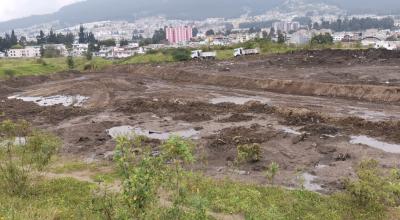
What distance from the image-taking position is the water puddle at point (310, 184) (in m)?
15.3

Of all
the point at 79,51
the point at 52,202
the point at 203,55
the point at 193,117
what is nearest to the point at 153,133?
the point at 193,117

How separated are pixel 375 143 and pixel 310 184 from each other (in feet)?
19.3

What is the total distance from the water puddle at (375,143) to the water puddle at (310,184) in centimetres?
440

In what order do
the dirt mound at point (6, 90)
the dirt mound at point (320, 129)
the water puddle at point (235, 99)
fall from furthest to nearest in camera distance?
the dirt mound at point (6, 90)
the water puddle at point (235, 99)
the dirt mound at point (320, 129)

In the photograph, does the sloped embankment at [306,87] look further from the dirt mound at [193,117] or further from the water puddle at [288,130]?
the dirt mound at [193,117]

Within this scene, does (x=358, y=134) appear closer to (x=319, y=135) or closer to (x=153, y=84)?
(x=319, y=135)

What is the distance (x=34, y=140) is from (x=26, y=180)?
1237mm

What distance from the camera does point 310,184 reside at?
51.8 ft

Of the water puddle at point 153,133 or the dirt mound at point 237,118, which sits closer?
the water puddle at point 153,133

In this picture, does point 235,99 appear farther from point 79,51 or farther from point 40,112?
point 79,51

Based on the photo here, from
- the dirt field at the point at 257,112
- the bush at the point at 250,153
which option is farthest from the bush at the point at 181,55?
the bush at the point at 250,153

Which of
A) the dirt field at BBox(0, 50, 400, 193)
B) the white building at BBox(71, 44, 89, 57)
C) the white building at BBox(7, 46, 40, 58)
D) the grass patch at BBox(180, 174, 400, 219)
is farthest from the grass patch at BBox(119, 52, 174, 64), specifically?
the grass patch at BBox(180, 174, 400, 219)

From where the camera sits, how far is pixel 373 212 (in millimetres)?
12625

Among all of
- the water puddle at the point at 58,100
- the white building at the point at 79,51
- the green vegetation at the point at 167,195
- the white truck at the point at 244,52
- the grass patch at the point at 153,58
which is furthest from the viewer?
Answer: the white building at the point at 79,51
